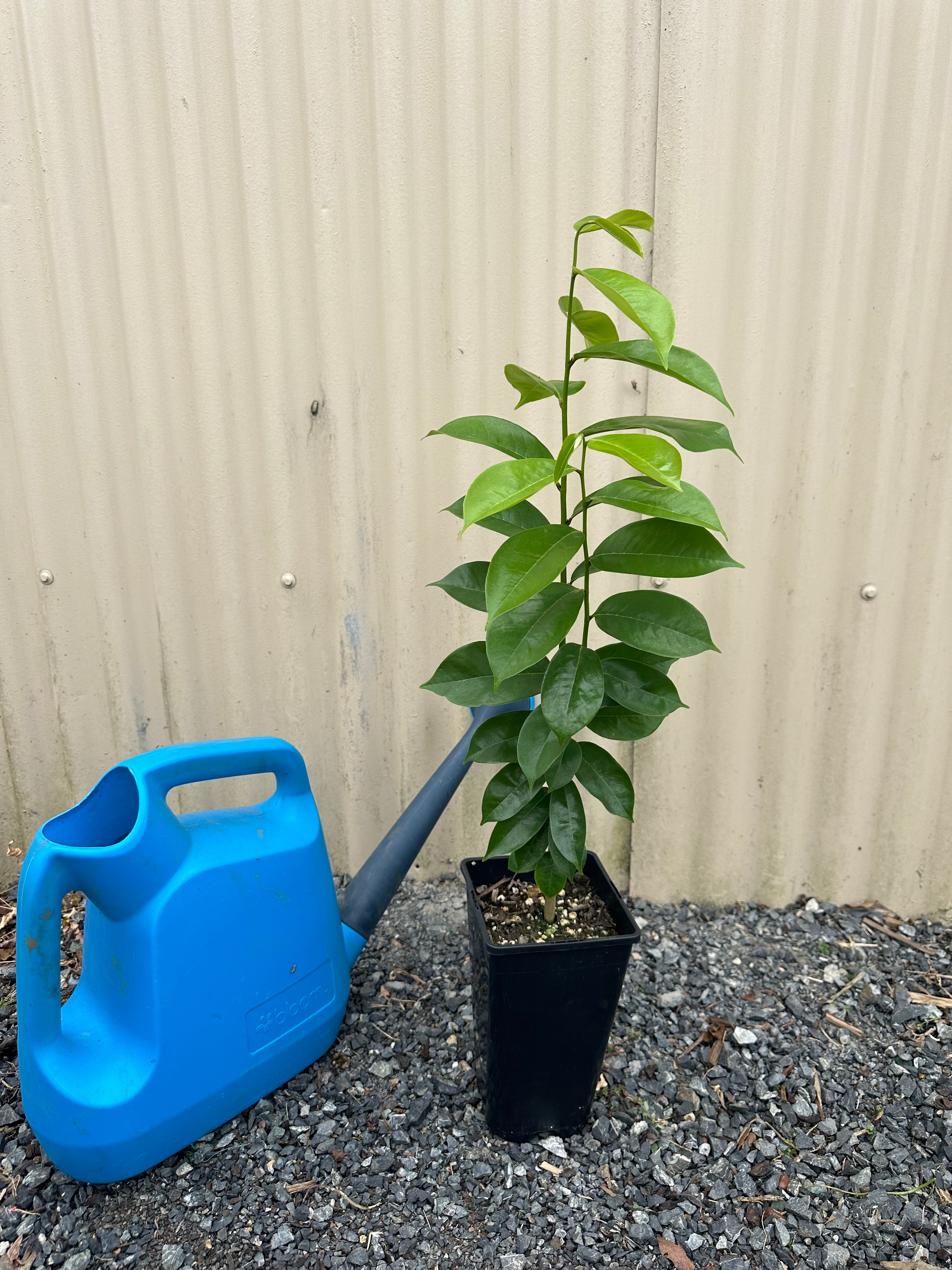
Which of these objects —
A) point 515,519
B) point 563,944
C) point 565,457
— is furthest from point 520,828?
point 565,457

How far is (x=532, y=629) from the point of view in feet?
3.13

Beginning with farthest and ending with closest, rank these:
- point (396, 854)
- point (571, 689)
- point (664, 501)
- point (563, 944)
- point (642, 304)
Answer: point (396, 854) → point (563, 944) → point (571, 689) → point (664, 501) → point (642, 304)

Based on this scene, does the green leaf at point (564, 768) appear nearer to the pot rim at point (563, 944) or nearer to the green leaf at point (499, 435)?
the pot rim at point (563, 944)

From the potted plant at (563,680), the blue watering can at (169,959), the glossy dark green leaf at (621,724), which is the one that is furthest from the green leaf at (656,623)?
the blue watering can at (169,959)

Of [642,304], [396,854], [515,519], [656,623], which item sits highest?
[642,304]

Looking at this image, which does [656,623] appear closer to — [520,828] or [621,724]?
[621,724]

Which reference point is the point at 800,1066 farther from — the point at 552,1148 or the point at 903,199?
the point at 903,199

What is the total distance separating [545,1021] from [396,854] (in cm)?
39

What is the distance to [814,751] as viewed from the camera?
1640mm

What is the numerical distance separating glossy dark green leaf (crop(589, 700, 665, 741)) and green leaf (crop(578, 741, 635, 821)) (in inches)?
1.2

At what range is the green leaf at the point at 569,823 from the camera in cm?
109

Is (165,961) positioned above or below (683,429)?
below

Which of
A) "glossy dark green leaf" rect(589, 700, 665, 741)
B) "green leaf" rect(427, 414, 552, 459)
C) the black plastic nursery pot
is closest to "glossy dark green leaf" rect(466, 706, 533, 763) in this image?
"glossy dark green leaf" rect(589, 700, 665, 741)

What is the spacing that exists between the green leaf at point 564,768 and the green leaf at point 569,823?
0.10ft
